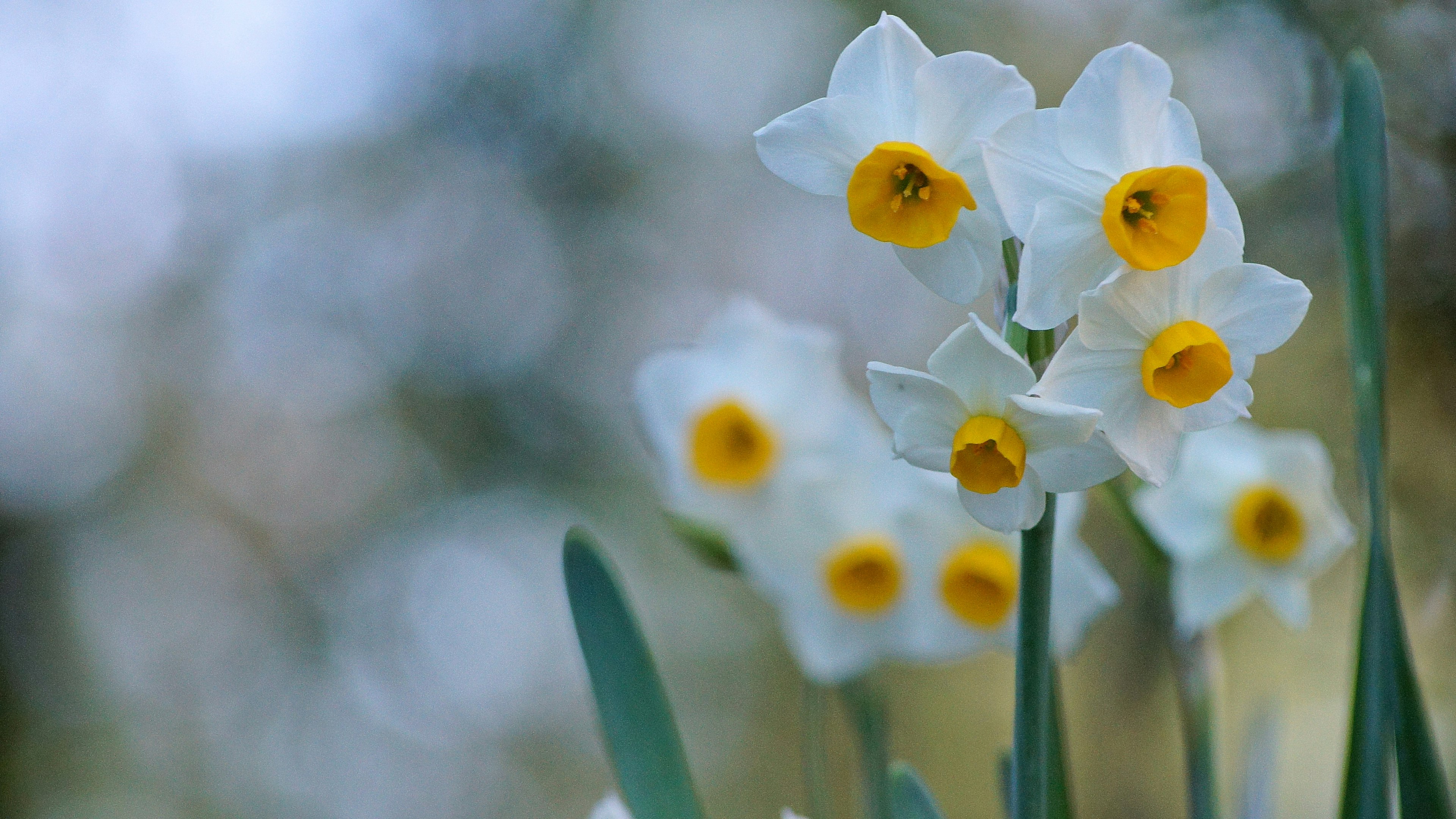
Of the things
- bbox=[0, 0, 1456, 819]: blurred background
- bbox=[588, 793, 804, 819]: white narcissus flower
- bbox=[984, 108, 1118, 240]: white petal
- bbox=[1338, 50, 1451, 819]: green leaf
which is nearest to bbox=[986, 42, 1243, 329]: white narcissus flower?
bbox=[984, 108, 1118, 240]: white petal

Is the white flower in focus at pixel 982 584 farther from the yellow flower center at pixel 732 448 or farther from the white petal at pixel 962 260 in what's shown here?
the white petal at pixel 962 260

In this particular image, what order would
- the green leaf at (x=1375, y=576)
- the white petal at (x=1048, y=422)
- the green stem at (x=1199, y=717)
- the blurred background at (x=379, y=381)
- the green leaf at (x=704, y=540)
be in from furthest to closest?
the blurred background at (x=379, y=381), the green leaf at (x=704, y=540), the green stem at (x=1199, y=717), the green leaf at (x=1375, y=576), the white petal at (x=1048, y=422)

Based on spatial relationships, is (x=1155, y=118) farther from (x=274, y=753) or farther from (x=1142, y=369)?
(x=274, y=753)

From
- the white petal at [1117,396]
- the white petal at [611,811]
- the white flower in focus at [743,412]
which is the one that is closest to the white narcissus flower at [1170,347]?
the white petal at [1117,396]

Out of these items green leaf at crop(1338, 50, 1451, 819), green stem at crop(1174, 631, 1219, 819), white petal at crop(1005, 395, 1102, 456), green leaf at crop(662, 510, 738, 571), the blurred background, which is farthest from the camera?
the blurred background

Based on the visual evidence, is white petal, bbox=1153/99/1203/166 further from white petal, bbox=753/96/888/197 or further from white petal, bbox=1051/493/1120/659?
white petal, bbox=1051/493/1120/659

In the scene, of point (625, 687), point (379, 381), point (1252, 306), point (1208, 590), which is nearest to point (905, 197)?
point (1252, 306)
